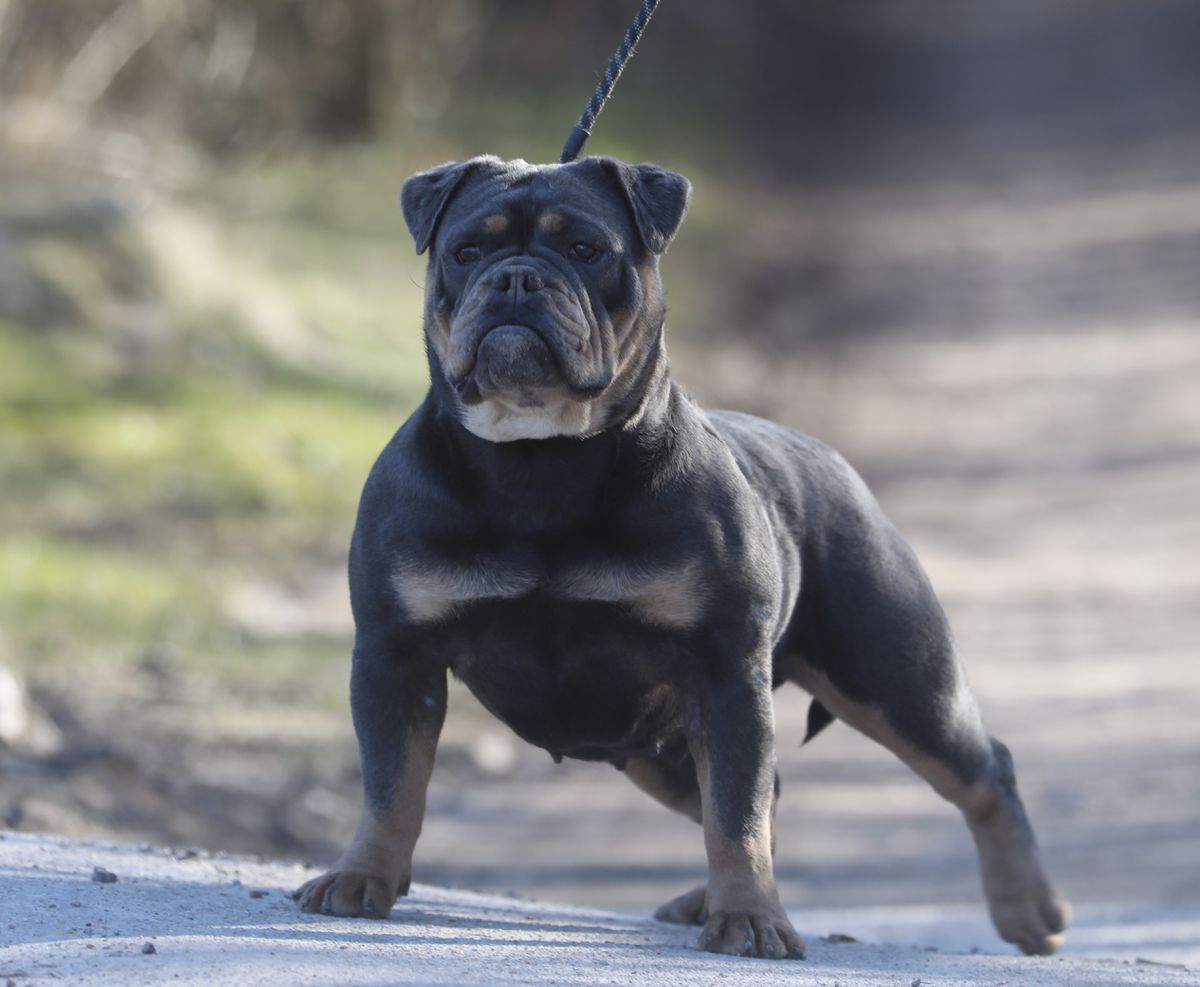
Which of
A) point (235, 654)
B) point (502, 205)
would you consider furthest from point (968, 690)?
point (235, 654)

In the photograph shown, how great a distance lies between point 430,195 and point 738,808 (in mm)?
1874

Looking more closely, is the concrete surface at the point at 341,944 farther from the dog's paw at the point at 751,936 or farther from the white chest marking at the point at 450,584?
the white chest marking at the point at 450,584

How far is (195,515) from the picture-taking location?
38.0ft

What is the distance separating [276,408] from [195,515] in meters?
1.95

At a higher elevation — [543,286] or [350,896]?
[543,286]

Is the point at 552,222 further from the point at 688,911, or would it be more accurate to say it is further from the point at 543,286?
the point at 688,911

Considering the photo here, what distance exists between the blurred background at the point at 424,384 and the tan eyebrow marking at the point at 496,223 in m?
3.32

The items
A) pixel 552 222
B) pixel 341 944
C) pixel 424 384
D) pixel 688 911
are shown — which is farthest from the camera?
pixel 424 384

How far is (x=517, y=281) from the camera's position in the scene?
191 inches

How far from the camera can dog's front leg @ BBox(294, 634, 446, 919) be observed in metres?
4.93

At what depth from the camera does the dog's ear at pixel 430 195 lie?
5289mm

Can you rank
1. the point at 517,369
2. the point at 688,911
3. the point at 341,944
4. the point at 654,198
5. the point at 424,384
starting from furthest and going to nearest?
the point at 424,384 < the point at 688,911 < the point at 654,198 < the point at 517,369 < the point at 341,944

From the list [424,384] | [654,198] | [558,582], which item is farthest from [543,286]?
[424,384]

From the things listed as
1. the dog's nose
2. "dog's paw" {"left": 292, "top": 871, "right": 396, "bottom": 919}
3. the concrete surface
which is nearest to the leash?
the dog's nose
